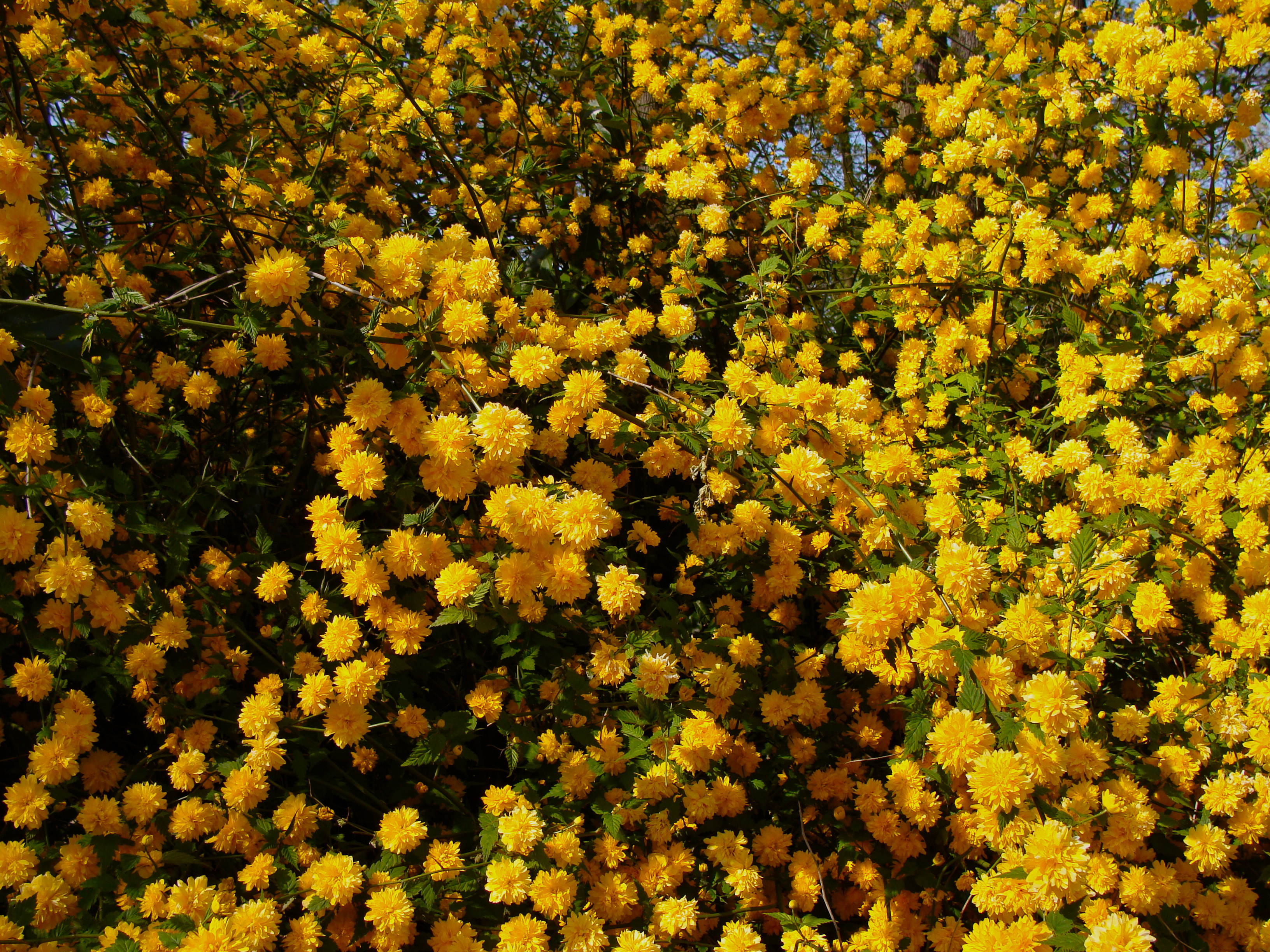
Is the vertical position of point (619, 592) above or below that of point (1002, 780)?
above

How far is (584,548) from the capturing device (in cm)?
178

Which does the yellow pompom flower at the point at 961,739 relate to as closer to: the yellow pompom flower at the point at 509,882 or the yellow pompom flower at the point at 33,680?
the yellow pompom flower at the point at 509,882

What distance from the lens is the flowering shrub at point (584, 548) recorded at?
189cm

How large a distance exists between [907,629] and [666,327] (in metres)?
1.24

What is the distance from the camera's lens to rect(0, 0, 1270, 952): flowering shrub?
189 centimetres

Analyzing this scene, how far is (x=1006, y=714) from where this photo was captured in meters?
1.83

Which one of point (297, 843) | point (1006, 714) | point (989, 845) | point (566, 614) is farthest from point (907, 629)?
point (297, 843)

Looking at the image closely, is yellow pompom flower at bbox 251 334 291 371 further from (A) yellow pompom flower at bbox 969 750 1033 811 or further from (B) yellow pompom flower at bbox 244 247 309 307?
(A) yellow pompom flower at bbox 969 750 1033 811

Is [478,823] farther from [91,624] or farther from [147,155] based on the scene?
[147,155]

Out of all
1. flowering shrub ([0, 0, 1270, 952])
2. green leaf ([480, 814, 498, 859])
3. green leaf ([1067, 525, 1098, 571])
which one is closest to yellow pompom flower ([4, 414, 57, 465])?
flowering shrub ([0, 0, 1270, 952])

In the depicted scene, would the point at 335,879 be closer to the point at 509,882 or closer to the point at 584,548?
the point at 509,882

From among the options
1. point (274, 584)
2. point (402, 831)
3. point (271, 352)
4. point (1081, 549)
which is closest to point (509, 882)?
point (402, 831)

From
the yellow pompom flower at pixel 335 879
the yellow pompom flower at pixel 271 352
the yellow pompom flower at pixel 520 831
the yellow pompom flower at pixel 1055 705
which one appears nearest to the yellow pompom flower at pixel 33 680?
the yellow pompom flower at pixel 335 879

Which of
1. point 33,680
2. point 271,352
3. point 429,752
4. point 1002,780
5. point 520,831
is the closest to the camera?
point 1002,780
